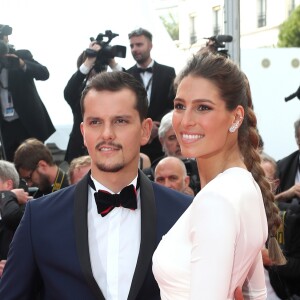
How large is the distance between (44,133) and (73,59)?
2.30 feet

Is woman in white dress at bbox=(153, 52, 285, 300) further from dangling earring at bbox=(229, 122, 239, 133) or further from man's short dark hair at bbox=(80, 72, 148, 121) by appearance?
man's short dark hair at bbox=(80, 72, 148, 121)

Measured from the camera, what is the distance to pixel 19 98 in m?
6.08

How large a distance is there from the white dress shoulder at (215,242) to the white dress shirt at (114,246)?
446mm

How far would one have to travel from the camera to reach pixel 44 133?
6.35 metres

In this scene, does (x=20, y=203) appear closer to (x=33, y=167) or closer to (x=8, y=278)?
(x=33, y=167)

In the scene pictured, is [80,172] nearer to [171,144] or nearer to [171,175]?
[171,175]

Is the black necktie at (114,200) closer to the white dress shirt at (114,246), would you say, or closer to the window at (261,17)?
the white dress shirt at (114,246)

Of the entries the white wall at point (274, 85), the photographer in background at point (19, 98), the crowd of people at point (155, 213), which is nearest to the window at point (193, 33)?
the white wall at point (274, 85)

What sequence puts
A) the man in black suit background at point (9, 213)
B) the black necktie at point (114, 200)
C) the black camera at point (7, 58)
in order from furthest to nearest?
the black camera at point (7, 58) < the man in black suit background at point (9, 213) < the black necktie at point (114, 200)

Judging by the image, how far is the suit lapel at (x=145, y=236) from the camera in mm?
2301

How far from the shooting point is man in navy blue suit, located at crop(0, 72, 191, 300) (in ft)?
7.62

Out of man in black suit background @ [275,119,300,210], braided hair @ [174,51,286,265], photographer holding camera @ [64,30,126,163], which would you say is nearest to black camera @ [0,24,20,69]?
photographer holding camera @ [64,30,126,163]

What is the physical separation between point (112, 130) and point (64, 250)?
1.42 feet

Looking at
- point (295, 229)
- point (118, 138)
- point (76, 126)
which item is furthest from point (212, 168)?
point (76, 126)
